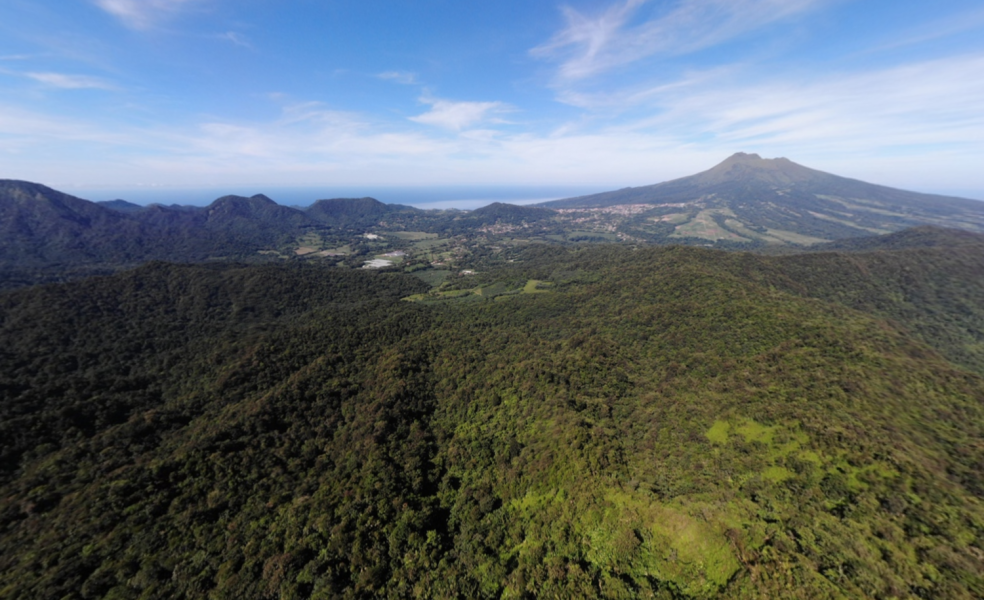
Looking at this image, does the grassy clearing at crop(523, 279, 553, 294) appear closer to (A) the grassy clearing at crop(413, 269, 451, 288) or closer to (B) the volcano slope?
(A) the grassy clearing at crop(413, 269, 451, 288)

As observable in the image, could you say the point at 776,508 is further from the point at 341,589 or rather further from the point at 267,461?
the point at 267,461

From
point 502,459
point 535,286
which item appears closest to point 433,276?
point 535,286

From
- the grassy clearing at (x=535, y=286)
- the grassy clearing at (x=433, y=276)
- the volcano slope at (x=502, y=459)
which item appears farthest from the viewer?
the grassy clearing at (x=433, y=276)

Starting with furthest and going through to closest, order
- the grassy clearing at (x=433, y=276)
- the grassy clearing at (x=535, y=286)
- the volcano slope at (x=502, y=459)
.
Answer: the grassy clearing at (x=433, y=276), the grassy clearing at (x=535, y=286), the volcano slope at (x=502, y=459)

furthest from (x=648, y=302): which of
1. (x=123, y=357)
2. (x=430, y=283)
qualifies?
(x=123, y=357)

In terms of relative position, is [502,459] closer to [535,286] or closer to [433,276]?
[535,286]

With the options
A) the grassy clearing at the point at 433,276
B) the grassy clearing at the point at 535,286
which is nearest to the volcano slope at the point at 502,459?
the grassy clearing at the point at 535,286

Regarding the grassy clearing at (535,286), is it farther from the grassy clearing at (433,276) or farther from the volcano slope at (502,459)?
the volcano slope at (502,459)

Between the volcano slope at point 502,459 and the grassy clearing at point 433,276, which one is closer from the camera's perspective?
the volcano slope at point 502,459
